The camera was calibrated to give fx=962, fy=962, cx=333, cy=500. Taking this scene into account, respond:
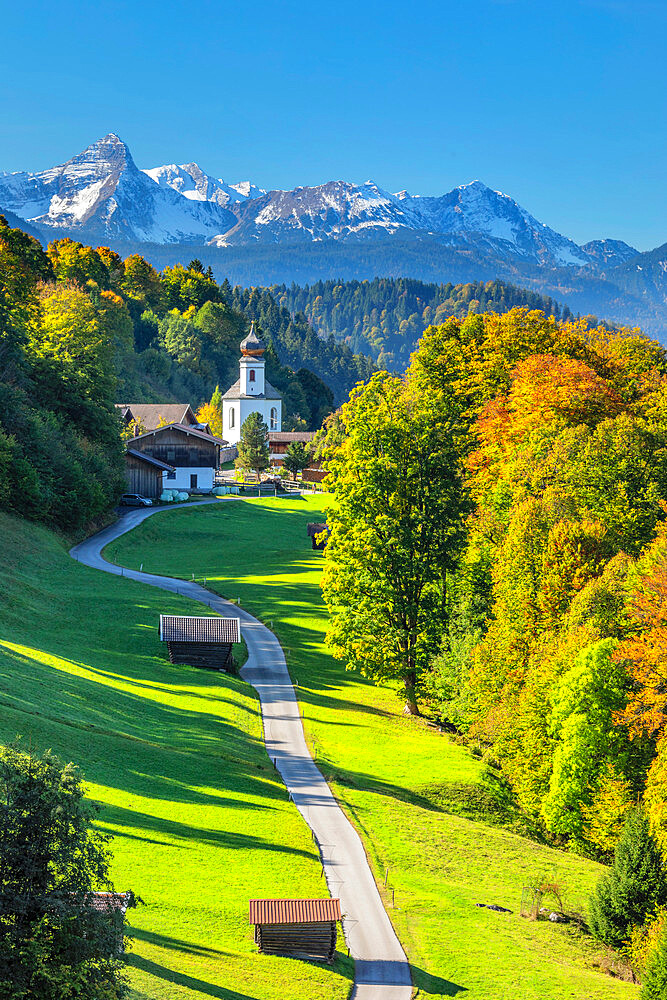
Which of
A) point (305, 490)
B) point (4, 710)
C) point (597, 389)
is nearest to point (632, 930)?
point (4, 710)

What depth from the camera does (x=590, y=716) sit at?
29.8 meters

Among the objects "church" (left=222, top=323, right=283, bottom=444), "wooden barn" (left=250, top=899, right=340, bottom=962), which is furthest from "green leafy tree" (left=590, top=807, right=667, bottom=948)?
"church" (left=222, top=323, right=283, bottom=444)

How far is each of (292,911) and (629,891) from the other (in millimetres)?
11173

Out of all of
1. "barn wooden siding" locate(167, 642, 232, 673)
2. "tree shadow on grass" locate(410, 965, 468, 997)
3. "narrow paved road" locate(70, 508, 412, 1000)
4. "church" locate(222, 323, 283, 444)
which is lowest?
"tree shadow on grass" locate(410, 965, 468, 997)

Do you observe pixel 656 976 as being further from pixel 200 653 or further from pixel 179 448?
pixel 179 448

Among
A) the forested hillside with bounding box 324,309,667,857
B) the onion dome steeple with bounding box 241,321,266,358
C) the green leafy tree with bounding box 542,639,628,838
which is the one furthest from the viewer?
the onion dome steeple with bounding box 241,321,266,358

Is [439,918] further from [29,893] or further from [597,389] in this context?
[597,389]

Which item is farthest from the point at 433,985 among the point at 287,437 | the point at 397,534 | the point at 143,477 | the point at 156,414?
the point at 287,437

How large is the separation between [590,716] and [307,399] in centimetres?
15591

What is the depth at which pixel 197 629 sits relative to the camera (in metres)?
42.7

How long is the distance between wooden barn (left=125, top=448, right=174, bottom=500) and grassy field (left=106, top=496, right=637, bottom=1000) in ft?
112

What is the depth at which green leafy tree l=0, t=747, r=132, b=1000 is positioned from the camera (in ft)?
40.6

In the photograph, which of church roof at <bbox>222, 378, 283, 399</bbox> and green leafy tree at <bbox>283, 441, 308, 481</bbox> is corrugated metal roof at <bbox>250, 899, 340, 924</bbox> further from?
church roof at <bbox>222, 378, 283, 399</bbox>

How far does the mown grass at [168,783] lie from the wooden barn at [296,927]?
1.11 ft
